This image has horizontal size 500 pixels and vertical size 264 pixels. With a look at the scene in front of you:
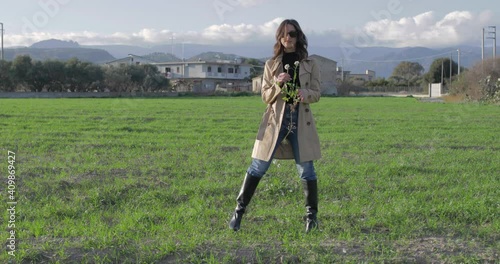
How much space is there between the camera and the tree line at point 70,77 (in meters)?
63.1

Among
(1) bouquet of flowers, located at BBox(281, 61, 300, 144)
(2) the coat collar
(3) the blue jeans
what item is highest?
(2) the coat collar

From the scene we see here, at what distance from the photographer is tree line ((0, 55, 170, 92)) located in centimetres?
6312

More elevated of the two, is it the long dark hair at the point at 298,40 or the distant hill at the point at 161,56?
the distant hill at the point at 161,56

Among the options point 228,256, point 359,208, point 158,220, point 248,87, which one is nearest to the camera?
point 228,256

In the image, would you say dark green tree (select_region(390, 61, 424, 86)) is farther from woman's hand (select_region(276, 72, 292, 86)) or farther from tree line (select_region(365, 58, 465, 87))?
woman's hand (select_region(276, 72, 292, 86))

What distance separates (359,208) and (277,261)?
2.01m

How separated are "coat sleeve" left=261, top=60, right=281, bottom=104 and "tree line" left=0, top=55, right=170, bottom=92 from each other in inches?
2553

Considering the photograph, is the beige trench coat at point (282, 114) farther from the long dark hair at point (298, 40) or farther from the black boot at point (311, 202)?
the black boot at point (311, 202)

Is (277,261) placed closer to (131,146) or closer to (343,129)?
(131,146)

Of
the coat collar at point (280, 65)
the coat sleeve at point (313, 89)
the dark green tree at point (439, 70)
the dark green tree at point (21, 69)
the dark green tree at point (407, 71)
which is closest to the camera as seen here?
the coat sleeve at point (313, 89)

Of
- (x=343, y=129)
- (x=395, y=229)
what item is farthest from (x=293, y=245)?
(x=343, y=129)

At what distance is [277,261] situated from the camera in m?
4.07

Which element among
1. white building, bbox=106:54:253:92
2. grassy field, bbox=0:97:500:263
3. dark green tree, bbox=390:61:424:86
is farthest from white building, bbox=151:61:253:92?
grassy field, bbox=0:97:500:263

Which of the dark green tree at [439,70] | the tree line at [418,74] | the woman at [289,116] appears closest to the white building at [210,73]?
the tree line at [418,74]
